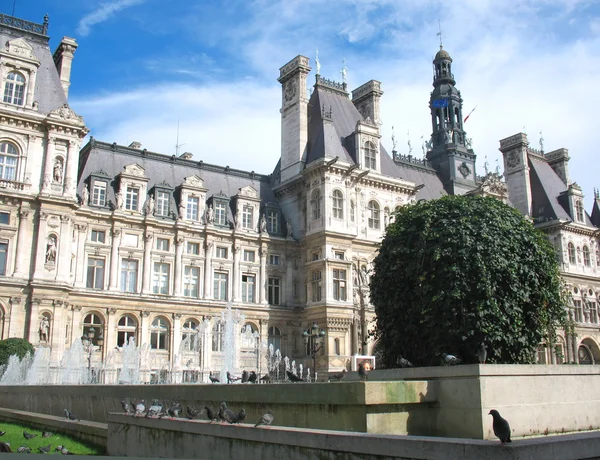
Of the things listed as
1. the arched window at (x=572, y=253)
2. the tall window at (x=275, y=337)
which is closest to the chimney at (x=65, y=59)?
the tall window at (x=275, y=337)

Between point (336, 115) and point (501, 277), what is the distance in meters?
30.8

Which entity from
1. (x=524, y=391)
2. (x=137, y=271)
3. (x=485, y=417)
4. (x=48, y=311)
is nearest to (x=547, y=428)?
(x=524, y=391)

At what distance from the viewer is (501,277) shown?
2078 centimetres

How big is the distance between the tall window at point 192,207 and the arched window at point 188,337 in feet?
23.6

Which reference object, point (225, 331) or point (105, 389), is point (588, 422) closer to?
point (105, 389)

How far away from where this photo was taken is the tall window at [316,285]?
42844mm

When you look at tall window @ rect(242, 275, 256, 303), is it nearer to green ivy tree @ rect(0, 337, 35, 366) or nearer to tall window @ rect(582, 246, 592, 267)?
green ivy tree @ rect(0, 337, 35, 366)

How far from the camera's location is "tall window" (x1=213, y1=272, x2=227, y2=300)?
4250 cm

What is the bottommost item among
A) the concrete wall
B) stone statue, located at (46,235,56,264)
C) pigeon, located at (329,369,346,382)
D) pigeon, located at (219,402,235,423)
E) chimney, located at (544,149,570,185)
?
the concrete wall

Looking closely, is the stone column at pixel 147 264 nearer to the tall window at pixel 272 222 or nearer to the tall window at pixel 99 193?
the tall window at pixel 99 193

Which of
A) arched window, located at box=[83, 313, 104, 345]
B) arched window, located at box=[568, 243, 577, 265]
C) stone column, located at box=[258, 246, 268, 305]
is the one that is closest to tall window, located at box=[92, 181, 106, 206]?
arched window, located at box=[83, 313, 104, 345]

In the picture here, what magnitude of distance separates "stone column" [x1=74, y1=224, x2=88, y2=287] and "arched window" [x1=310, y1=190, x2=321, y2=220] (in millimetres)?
15522

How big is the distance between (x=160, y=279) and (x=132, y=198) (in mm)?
5601

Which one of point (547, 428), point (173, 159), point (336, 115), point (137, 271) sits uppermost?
point (336, 115)
